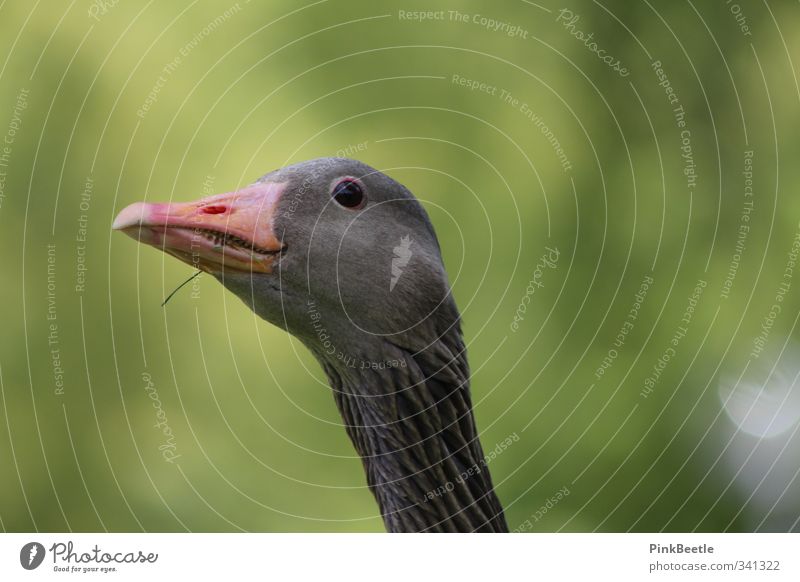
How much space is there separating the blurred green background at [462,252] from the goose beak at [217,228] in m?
1.91

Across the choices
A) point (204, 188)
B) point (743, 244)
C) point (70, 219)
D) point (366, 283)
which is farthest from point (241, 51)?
point (743, 244)

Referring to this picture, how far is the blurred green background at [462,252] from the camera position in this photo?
16.1 feet

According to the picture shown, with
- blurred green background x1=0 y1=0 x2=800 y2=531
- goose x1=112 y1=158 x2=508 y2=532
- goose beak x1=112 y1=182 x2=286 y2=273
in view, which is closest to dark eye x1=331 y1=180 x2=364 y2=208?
goose x1=112 y1=158 x2=508 y2=532

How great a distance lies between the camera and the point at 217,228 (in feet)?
8.34

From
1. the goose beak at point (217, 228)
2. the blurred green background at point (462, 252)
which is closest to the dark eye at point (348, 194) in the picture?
the goose beak at point (217, 228)

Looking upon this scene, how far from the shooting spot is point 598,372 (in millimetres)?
5531

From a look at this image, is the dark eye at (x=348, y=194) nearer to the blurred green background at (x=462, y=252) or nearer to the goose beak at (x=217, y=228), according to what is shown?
the goose beak at (x=217, y=228)

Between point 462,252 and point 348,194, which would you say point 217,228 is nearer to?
point 348,194

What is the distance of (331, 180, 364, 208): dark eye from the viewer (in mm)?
2781

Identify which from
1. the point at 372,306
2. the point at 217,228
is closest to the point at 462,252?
the point at 372,306

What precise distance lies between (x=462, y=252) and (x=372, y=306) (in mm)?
1968

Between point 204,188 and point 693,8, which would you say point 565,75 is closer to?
point 693,8
